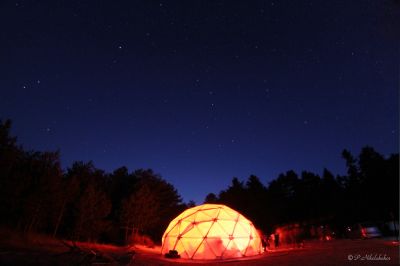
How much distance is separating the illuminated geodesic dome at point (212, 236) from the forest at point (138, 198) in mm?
9571

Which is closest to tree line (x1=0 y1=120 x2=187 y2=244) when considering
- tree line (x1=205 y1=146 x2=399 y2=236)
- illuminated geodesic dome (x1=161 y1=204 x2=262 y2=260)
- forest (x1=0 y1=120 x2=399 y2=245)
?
forest (x1=0 y1=120 x2=399 y2=245)

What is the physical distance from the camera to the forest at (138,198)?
23922 mm

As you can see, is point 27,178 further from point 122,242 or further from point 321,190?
point 321,190

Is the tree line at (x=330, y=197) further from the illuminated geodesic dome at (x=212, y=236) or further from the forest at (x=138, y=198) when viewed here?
the illuminated geodesic dome at (x=212, y=236)

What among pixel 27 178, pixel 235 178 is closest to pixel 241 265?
pixel 27 178

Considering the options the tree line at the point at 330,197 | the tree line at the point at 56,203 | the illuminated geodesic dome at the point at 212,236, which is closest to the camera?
the illuminated geodesic dome at the point at 212,236

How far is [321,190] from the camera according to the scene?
56969 mm

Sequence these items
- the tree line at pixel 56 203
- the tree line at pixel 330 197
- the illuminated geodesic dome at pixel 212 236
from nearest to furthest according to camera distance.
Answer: the illuminated geodesic dome at pixel 212 236
the tree line at pixel 56 203
the tree line at pixel 330 197

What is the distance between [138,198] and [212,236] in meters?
15.9

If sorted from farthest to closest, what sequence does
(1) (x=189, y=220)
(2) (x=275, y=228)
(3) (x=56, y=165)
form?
1. (2) (x=275, y=228)
2. (3) (x=56, y=165)
3. (1) (x=189, y=220)

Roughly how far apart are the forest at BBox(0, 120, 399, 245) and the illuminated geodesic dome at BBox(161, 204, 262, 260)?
957 centimetres

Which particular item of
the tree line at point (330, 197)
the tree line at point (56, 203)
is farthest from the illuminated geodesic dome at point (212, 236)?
the tree line at point (330, 197)

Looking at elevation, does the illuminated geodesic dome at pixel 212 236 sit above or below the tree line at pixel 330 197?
below

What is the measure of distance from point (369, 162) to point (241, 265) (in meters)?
42.8
